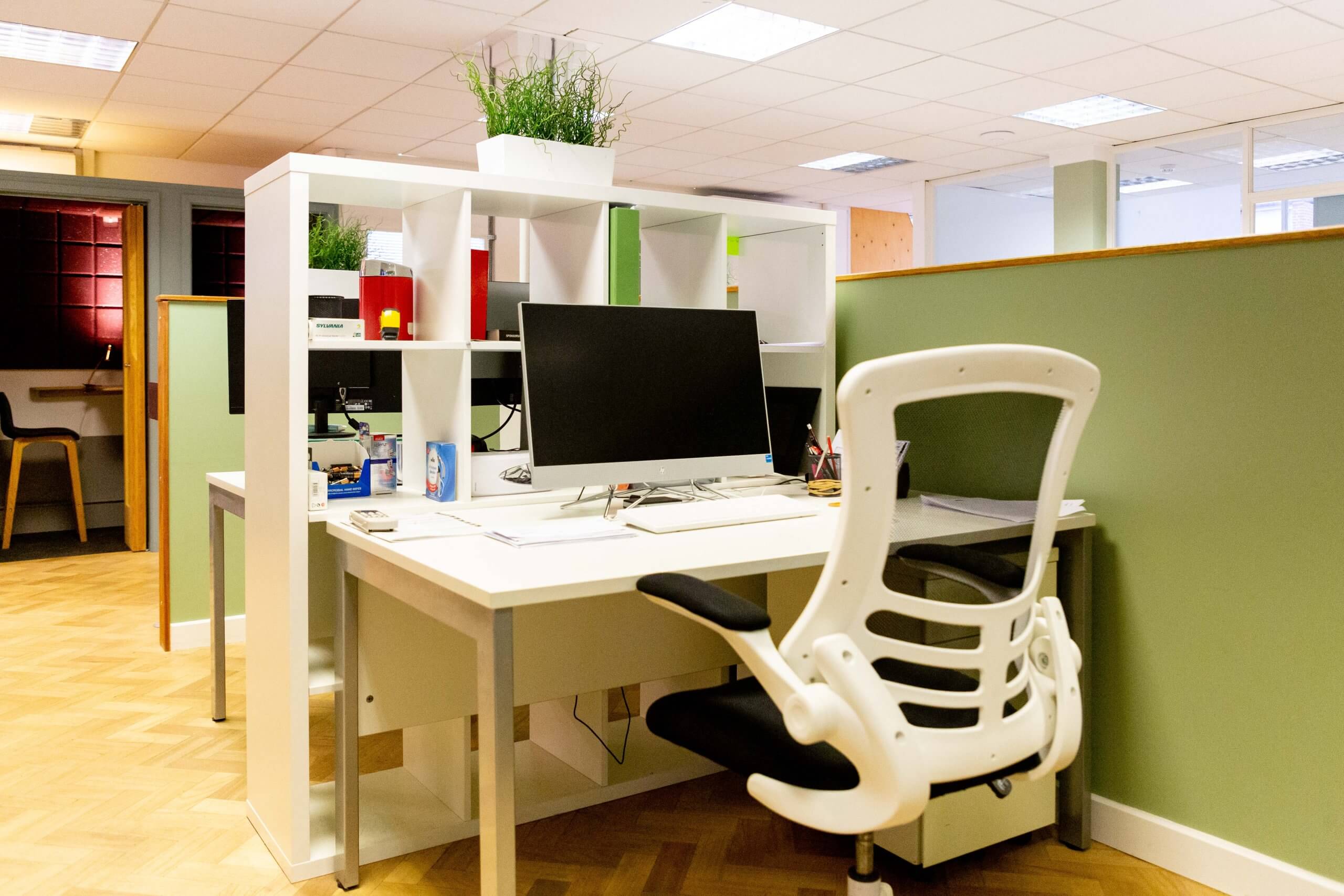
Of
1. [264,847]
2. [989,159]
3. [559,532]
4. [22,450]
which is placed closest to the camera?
[559,532]

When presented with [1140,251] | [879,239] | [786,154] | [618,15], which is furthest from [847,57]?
[879,239]

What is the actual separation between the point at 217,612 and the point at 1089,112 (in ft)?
20.0

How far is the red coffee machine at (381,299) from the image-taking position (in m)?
2.50

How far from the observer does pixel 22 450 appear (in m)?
6.60

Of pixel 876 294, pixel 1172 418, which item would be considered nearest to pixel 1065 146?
pixel 876 294

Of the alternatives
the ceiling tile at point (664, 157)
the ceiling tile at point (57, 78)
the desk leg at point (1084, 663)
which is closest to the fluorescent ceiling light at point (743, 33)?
the ceiling tile at point (664, 157)

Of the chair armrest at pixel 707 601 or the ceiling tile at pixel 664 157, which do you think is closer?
the chair armrest at pixel 707 601

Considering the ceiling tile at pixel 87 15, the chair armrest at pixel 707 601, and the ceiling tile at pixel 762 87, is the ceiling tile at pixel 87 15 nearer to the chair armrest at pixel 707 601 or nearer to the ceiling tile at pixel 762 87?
the ceiling tile at pixel 762 87

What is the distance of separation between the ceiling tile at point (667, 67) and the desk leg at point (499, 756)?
436 centimetres

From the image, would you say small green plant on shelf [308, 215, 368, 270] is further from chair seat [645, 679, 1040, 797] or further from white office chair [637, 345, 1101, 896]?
white office chair [637, 345, 1101, 896]

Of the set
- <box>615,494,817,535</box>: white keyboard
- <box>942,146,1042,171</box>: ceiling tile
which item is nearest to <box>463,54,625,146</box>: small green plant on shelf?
<box>615,494,817,535</box>: white keyboard

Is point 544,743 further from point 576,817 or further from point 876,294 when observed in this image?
point 876,294

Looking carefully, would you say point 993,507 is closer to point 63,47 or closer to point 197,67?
point 197,67

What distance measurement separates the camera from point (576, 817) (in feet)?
8.70
